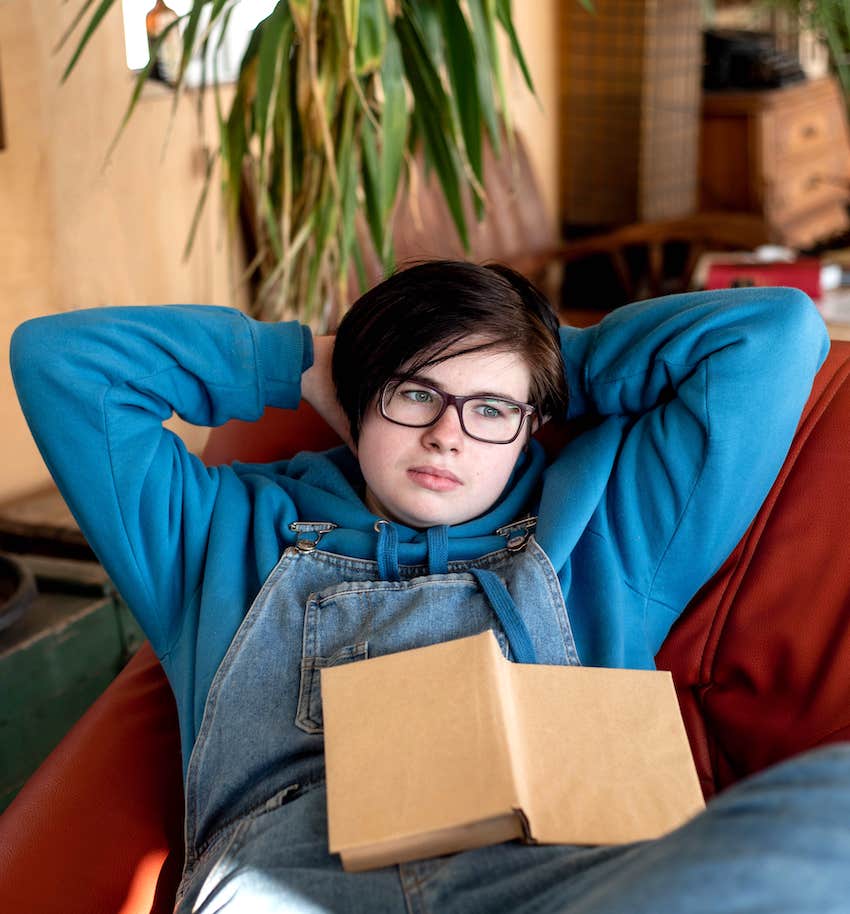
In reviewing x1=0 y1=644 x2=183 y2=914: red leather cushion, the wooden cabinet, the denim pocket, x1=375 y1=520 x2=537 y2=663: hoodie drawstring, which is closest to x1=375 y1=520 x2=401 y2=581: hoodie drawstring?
x1=375 y1=520 x2=537 y2=663: hoodie drawstring

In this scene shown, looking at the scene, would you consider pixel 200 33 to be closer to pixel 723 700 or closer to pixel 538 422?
pixel 538 422

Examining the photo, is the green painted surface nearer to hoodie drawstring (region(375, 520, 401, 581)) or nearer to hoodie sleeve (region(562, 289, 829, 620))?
hoodie drawstring (region(375, 520, 401, 581))

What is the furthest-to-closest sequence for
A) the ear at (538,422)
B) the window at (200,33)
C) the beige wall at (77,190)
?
1. the window at (200,33)
2. the beige wall at (77,190)
3. the ear at (538,422)

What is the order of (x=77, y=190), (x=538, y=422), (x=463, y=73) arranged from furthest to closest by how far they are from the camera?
(x=77, y=190) < (x=463, y=73) < (x=538, y=422)

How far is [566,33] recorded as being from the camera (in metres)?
4.12

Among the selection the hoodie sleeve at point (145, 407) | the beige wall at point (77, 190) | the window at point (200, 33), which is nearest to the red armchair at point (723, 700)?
the hoodie sleeve at point (145, 407)

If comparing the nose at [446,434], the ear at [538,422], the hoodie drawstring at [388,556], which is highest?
the nose at [446,434]

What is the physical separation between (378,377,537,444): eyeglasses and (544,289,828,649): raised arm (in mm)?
98

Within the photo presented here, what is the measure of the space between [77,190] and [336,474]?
128 cm

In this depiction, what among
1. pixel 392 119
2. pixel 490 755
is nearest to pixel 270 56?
pixel 392 119

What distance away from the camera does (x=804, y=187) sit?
14.9ft

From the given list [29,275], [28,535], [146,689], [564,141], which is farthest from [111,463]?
[564,141]

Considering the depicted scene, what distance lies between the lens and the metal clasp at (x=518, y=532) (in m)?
1.28

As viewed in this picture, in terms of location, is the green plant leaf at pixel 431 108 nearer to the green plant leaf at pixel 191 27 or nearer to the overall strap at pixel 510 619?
the green plant leaf at pixel 191 27
